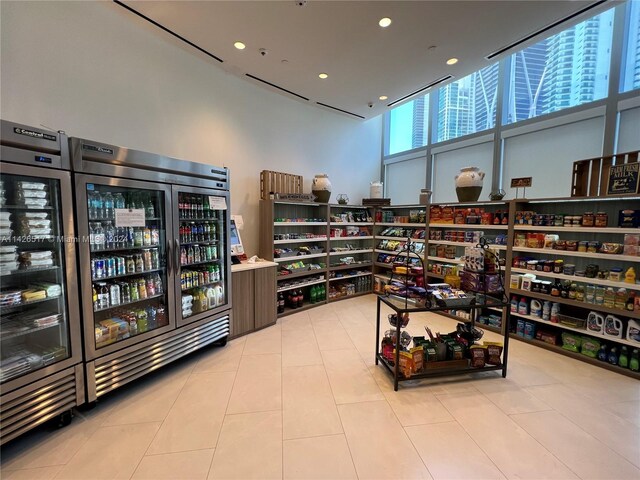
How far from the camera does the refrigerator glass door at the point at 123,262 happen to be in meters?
2.18

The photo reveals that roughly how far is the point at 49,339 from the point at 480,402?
3591 mm

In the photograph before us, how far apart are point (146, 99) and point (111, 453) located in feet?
11.5

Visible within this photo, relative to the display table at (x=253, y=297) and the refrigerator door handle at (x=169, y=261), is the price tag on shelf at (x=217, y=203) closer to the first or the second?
the refrigerator door handle at (x=169, y=261)

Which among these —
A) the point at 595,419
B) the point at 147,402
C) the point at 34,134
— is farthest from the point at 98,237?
the point at 595,419

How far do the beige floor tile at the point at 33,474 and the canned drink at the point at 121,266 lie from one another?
1.38m

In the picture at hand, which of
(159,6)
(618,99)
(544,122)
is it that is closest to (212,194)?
(159,6)

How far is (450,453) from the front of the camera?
1816 millimetres

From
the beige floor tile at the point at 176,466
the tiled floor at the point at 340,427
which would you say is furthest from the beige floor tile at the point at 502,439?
the beige floor tile at the point at 176,466

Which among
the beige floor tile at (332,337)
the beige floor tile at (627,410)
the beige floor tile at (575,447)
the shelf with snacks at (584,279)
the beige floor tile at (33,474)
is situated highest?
the shelf with snacks at (584,279)

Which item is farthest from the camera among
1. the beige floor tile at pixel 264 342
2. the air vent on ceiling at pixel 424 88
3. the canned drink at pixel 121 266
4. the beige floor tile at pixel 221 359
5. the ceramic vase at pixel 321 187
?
the ceramic vase at pixel 321 187

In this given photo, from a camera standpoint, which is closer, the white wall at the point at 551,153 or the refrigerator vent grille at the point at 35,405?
the refrigerator vent grille at the point at 35,405

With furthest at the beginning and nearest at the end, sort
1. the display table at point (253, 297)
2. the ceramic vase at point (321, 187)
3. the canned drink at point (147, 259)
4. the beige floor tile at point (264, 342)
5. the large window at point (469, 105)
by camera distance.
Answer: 1. the ceramic vase at point (321, 187)
2. the large window at point (469, 105)
3. the display table at point (253, 297)
4. the beige floor tile at point (264, 342)
5. the canned drink at point (147, 259)

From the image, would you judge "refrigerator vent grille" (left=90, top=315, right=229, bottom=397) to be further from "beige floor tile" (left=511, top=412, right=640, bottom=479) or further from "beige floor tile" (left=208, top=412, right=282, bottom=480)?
"beige floor tile" (left=511, top=412, right=640, bottom=479)

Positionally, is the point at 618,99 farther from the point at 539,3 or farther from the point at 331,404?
the point at 331,404
